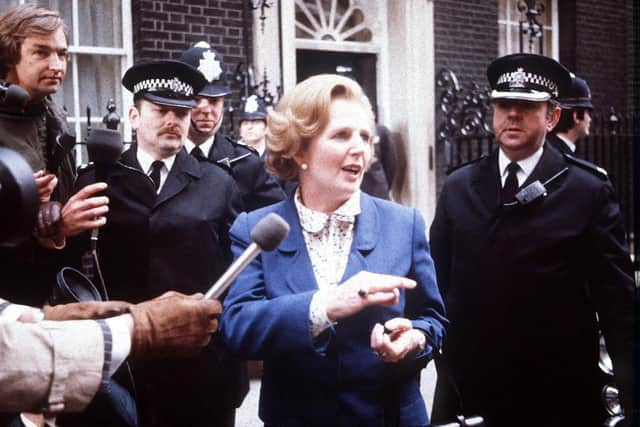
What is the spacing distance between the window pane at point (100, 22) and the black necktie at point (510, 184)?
199 inches

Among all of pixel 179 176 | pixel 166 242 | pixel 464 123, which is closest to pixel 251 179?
pixel 179 176

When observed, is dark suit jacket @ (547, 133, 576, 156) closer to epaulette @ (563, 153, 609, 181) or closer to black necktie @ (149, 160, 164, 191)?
epaulette @ (563, 153, 609, 181)

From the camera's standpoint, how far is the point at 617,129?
36.0ft

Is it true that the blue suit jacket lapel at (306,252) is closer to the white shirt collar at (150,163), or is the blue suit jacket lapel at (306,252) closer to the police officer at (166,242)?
the police officer at (166,242)

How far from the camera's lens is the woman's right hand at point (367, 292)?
2217 millimetres

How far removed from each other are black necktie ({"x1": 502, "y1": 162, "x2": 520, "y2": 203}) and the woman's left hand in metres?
1.26

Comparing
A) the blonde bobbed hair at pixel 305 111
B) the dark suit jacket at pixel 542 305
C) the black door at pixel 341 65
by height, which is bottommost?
the dark suit jacket at pixel 542 305

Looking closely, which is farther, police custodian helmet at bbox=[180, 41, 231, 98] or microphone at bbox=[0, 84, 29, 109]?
police custodian helmet at bbox=[180, 41, 231, 98]

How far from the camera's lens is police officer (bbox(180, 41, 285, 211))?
451 cm

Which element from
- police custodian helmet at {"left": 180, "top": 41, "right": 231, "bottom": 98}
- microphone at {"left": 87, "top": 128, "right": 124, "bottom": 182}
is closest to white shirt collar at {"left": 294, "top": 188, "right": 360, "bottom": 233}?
microphone at {"left": 87, "top": 128, "right": 124, "bottom": 182}

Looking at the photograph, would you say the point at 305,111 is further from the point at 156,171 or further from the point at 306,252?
the point at 156,171

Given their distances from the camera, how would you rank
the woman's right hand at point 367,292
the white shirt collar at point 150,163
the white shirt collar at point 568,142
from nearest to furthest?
1. the woman's right hand at point 367,292
2. the white shirt collar at point 150,163
3. the white shirt collar at point 568,142

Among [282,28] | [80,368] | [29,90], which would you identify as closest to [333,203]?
[80,368]

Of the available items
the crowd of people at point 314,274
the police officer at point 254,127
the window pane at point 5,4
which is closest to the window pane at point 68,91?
the window pane at point 5,4
